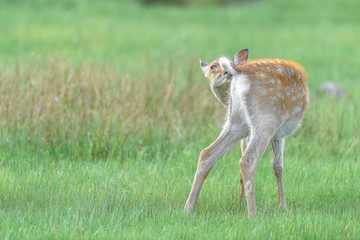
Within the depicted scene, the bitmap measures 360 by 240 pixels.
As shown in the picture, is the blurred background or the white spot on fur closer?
the white spot on fur

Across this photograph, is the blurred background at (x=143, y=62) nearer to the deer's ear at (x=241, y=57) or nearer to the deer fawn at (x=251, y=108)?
the deer fawn at (x=251, y=108)

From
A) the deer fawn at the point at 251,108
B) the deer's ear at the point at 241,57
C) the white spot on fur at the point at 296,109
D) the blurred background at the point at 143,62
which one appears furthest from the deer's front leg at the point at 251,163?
the blurred background at the point at 143,62

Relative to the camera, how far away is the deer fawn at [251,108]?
520 centimetres

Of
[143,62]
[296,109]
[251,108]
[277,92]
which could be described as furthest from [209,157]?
[143,62]

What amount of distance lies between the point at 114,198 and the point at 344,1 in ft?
75.6

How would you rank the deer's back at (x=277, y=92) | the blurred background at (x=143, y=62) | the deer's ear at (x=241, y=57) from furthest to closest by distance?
the blurred background at (x=143, y=62), the deer's ear at (x=241, y=57), the deer's back at (x=277, y=92)

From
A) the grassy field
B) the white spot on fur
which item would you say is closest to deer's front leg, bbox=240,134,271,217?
the grassy field

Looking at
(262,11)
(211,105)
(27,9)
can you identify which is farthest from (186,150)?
(262,11)

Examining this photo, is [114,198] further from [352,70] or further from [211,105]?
[352,70]

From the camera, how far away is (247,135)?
5.47 m

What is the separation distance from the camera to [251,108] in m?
5.26

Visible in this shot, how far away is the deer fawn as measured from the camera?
17.1ft

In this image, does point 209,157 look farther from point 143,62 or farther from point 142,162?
point 143,62

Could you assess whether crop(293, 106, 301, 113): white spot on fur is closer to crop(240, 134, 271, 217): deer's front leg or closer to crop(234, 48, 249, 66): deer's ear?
crop(240, 134, 271, 217): deer's front leg
